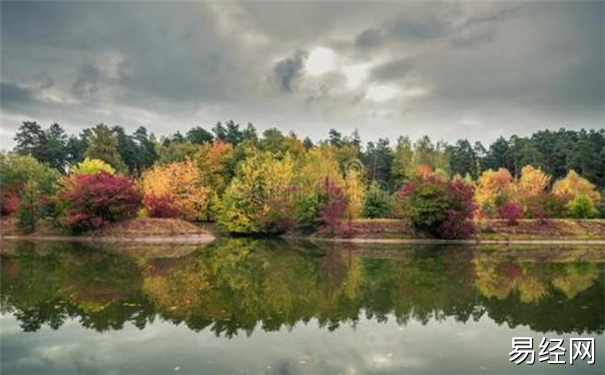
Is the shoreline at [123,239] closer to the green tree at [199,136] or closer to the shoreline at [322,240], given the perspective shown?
the shoreline at [322,240]

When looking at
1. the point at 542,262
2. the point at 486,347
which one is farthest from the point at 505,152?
the point at 486,347

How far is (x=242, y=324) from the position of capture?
12484mm

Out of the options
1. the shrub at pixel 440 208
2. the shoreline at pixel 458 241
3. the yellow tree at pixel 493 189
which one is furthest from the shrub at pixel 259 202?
the yellow tree at pixel 493 189

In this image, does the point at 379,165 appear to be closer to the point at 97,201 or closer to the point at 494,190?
the point at 494,190

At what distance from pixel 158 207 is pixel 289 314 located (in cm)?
3358

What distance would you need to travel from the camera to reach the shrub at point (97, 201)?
39.0 meters

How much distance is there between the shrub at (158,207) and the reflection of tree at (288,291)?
1691 cm

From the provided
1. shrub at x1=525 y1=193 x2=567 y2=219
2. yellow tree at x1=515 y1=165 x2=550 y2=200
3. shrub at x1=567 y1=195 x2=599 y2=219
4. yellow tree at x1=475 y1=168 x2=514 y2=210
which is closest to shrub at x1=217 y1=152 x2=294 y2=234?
yellow tree at x1=475 y1=168 x2=514 y2=210

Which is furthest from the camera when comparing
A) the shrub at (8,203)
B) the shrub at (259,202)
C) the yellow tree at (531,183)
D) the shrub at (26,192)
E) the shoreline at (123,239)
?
the yellow tree at (531,183)

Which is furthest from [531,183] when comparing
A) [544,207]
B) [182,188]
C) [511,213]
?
[182,188]

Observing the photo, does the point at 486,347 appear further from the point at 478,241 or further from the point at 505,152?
the point at 505,152

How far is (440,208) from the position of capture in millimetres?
38469

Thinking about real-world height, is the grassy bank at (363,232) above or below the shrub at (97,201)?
below

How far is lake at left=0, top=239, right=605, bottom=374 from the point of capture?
9688 mm
